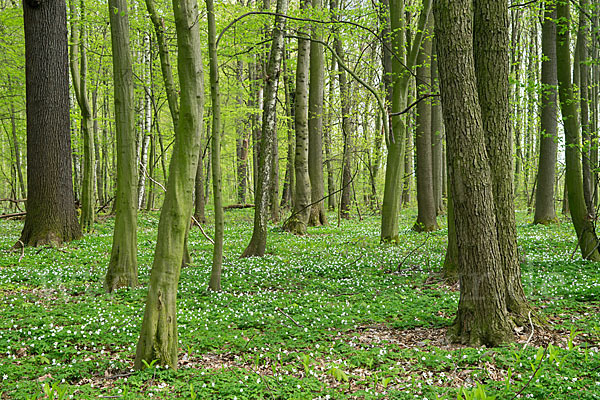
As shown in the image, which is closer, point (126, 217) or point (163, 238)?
point (163, 238)

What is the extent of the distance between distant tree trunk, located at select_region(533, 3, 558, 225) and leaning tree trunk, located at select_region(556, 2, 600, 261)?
14.0ft

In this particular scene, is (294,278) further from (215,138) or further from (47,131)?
(47,131)

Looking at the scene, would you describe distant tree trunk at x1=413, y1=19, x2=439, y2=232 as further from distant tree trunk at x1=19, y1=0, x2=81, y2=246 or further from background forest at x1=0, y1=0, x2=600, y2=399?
distant tree trunk at x1=19, y1=0, x2=81, y2=246

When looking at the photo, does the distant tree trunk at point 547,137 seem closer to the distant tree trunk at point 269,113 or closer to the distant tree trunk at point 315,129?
the distant tree trunk at point 315,129

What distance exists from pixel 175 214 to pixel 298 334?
2276mm

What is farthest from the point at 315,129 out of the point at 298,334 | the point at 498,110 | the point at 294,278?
the point at 298,334

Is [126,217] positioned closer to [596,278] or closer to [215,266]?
[215,266]

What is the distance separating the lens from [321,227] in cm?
1650

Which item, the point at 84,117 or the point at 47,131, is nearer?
the point at 47,131

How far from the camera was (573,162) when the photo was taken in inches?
338

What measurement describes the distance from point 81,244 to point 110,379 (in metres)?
8.45

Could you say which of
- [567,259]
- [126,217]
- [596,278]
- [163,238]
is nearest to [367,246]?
[567,259]

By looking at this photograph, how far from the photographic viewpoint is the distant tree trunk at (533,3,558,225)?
12898 millimetres

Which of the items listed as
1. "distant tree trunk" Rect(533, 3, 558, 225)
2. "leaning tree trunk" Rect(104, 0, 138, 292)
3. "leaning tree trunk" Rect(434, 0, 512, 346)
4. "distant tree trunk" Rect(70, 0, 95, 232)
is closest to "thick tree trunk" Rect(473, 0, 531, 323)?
"leaning tree trunk" Rect(434, 0, 512, 346)
